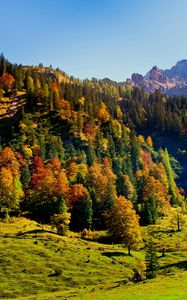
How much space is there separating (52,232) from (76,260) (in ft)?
81.1

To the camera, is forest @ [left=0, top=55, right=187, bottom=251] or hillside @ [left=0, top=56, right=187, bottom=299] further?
forest @ [left=0, top=55, right=187, bottom=251]

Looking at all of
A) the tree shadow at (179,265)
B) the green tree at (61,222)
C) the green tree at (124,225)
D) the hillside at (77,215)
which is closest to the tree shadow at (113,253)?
the hillside at (77,215)

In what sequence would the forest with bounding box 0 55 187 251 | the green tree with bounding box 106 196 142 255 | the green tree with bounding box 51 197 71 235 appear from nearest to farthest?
the green tree with bounding box 106 196 142 255 → the green tree with bounding box 51 197 71 235 → the forest with bounding box 0 55 187 251

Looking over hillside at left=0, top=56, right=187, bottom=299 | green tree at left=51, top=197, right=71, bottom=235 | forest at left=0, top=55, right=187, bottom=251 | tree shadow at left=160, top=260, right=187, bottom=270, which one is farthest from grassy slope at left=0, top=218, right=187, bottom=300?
forest at left=0, top=55, right=187, bottom=251

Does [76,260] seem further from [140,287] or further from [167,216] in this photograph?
[167,216]

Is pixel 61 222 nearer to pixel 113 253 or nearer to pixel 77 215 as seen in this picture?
pixel 77 215

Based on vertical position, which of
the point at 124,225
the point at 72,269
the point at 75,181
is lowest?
the point at 72,269

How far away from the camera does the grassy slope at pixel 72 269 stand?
56125mm

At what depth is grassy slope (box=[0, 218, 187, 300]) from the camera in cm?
5612

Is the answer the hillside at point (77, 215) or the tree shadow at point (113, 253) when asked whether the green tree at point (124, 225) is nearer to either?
the hillside at point (77, 215)

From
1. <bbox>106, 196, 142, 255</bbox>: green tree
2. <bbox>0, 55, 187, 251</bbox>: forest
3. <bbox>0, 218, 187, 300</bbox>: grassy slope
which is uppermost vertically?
<bbox>0, 55, 187, 251</bbox>: forest

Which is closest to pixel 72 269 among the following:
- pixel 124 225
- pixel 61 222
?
pixel 124 225

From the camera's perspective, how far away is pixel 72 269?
78.4 metres

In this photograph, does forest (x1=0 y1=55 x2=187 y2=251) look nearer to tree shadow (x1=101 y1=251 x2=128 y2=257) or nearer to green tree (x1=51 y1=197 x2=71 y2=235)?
green tree (x1=51 y1=197 x2=71 y2=235)
